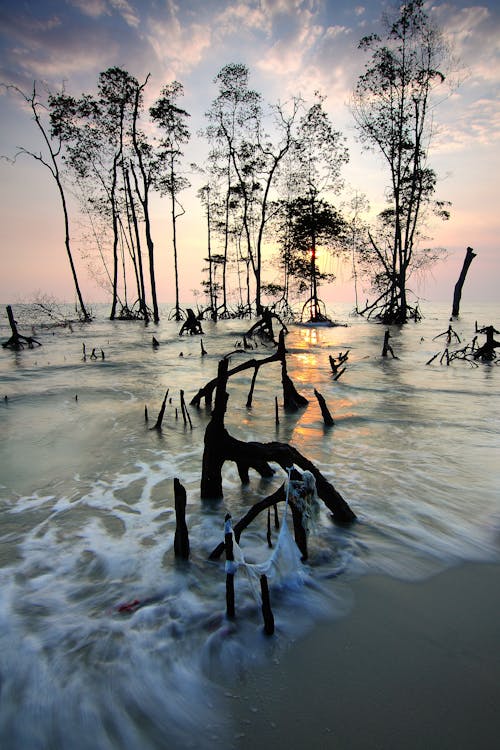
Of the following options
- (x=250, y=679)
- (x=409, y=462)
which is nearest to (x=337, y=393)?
(x=409, y=462)

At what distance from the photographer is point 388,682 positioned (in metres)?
2.18

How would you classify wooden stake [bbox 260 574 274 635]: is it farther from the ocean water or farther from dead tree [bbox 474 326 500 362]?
dead tree [bbox 474 326 500 362]

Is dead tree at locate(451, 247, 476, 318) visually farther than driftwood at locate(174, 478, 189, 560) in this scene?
Yes

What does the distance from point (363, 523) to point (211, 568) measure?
1.61 meters

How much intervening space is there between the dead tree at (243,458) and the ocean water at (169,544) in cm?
19

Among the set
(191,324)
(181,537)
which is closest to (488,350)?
(181,537)

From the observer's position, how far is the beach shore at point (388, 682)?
6.25 ft

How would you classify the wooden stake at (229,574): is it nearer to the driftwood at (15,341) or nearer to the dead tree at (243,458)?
the dead tree at (243,458)

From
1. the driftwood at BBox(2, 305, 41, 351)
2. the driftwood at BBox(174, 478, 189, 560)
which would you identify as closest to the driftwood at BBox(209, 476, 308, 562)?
the driftwood at BBox(174, 478, 189, 560)

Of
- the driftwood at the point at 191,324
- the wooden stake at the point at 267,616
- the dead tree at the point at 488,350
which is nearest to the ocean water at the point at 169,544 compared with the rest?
the wooden stake at the point at 267,616

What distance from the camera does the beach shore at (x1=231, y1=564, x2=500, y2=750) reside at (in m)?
1.90

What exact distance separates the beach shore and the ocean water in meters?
0.16

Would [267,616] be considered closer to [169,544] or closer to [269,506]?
[269,506]

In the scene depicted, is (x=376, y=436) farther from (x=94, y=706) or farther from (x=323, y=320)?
(x=323, y=320)
